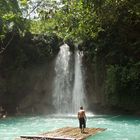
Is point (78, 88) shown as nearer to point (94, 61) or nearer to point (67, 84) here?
point (67, 84)

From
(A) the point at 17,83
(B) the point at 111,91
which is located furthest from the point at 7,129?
(A) the point at 17,83

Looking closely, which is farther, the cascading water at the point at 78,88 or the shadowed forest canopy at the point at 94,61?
the cascading water at the point at 78,88

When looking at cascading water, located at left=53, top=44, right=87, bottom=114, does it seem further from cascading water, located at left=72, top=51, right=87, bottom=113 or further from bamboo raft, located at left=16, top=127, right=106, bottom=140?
bamboo raft, located at left=16, top=127, right=106, bottom=140

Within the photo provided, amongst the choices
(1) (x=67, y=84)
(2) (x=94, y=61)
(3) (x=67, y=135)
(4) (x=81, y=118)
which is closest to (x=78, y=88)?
(1) (x=67, y=84)

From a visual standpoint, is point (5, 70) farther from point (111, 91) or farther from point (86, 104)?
point (111, 91)

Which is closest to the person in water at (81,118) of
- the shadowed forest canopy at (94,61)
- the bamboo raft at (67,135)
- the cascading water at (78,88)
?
the bamboo raft at (67,135)

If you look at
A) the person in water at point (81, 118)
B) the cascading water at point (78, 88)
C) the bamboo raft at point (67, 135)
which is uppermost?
the cascading water at point (78, 88)

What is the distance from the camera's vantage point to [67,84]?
115ft

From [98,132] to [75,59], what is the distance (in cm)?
1678

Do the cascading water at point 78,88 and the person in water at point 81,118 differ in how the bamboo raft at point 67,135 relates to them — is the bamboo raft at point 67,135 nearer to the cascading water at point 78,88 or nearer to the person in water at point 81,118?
the person in water at point 81,118

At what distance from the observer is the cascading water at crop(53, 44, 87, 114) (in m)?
34.1

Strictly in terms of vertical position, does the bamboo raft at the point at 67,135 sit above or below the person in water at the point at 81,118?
below

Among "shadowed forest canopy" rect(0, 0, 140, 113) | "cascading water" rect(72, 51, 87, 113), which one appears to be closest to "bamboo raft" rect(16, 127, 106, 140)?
"shadowed forest canopy" rect(0, 0, 140, 113)

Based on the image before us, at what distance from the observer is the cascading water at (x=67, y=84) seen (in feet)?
112
